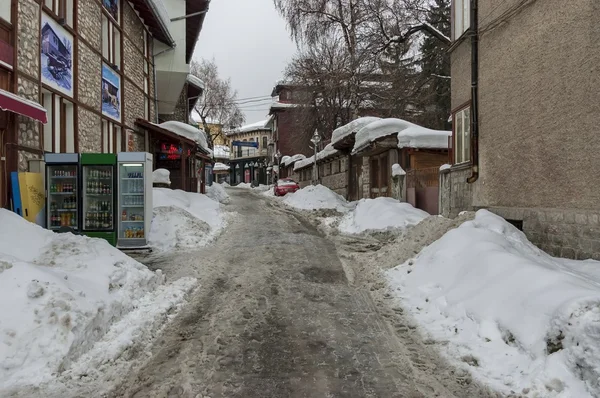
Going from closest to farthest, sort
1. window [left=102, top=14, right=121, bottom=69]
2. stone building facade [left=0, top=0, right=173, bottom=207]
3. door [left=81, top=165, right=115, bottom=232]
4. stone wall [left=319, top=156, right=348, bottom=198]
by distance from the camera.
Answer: stone building facade [left=0, top=0, right=173, bottom=207] < door [left=81, top=165, right=115, bottom=232] < window [left=102, top=14, right=121, bottom=69] < stone wall [left=319, top=156, right=348, bottom=198]

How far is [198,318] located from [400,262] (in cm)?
426

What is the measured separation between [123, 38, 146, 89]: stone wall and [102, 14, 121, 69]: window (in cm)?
52

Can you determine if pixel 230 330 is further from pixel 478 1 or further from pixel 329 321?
pixel 478 1

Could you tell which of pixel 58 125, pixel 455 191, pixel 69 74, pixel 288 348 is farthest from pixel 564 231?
pixel 69 74

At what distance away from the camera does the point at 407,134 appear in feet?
51.9

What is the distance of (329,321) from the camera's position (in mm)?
5457

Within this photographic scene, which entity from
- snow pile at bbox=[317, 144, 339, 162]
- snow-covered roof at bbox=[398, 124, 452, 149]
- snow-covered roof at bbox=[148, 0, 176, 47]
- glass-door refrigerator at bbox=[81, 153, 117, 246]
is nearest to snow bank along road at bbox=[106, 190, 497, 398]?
glass-door refrigerator at bbox=[81, 153, 117, 246]

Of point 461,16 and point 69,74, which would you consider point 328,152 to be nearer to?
point 461,16

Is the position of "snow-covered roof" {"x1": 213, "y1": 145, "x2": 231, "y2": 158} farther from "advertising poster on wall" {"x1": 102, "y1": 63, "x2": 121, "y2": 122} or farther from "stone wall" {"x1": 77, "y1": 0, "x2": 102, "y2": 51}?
"stone wall" {"x1": 77, "y1": 0, "x2": 102, "y2": 51}

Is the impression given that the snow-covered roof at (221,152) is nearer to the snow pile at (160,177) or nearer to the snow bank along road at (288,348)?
the snow pile at (160,177)

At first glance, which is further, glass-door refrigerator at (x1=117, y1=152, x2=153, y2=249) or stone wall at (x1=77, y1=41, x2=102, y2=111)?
stone wall at (x1=77, y1=41, x2=102, y2=111)

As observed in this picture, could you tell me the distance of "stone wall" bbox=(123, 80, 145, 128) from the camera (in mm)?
15719

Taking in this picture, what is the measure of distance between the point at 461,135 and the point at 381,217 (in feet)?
11.9

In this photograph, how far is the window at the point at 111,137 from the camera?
13.6 m
